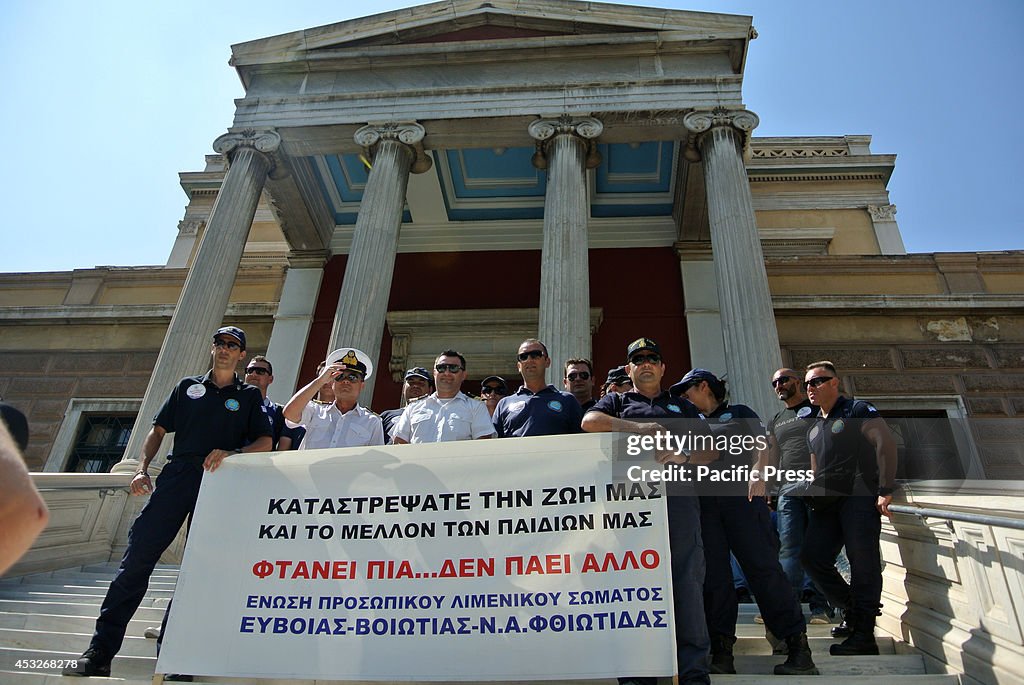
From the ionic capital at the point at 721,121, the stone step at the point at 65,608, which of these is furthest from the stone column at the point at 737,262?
the stone step at the point at 65,608

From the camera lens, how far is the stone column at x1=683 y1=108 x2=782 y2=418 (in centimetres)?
755

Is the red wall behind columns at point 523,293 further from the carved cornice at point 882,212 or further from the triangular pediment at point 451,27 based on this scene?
the carved cornice at point 882,212

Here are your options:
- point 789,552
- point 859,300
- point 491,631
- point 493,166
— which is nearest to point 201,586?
point 491,631

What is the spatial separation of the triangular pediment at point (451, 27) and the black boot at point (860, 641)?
10.4 m

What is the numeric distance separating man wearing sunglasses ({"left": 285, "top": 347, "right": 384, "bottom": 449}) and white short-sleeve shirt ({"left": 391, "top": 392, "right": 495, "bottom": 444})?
0.87 ft

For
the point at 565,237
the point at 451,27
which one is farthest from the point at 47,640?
the point at 451,27

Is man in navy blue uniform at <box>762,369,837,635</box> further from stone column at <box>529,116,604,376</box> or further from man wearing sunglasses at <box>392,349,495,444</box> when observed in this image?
stone column at <box>529,116,604,376</box>

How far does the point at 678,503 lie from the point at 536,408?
3.85ft

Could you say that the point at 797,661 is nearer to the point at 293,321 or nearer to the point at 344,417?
the point at 344,417

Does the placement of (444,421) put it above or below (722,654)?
above

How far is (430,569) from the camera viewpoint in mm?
3004

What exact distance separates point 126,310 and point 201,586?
1254cm

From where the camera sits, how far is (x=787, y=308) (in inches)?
444

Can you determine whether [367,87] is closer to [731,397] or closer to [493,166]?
[493,166]
